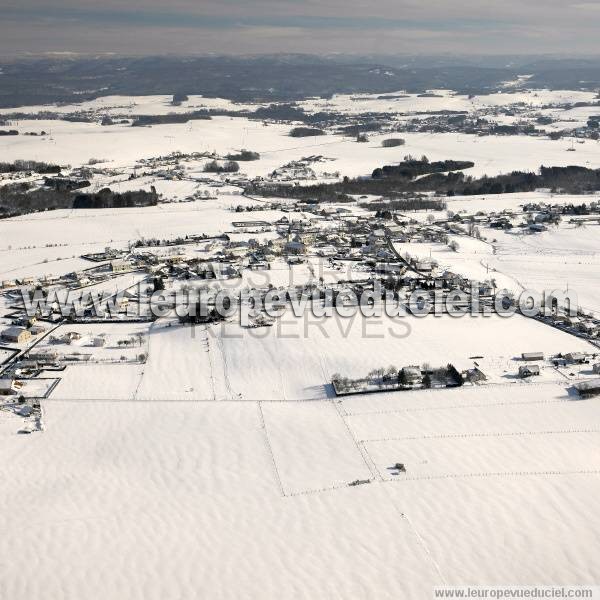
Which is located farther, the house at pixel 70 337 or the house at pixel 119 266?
the house at pixel 119 266

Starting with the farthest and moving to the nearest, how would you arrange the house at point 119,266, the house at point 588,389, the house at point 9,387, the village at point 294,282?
the house at point 119,266 < the village at point 294,282 < the house at point 9,387 < the house at point 588,389

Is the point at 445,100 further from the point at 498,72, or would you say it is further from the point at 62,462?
the point at 62,462

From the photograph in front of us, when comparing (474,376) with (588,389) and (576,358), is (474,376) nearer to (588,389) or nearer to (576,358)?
(588,389)

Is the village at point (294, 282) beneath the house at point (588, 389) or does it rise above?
beneath

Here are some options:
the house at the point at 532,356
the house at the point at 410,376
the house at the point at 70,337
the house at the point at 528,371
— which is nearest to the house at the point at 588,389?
the house at the point at 528,371

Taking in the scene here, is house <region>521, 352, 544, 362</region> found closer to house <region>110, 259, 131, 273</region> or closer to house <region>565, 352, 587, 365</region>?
house <region>565, 352, 587, 365</region>

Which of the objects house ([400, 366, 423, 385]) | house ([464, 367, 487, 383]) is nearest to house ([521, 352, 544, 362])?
house ([464, 367, 487, 383])

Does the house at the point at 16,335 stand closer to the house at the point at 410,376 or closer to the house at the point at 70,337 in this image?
the house at the point at 70,337

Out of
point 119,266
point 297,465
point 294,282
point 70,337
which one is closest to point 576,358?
point 297,465

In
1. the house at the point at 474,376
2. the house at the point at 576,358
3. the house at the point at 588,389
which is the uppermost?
the house at the point at 588,389
